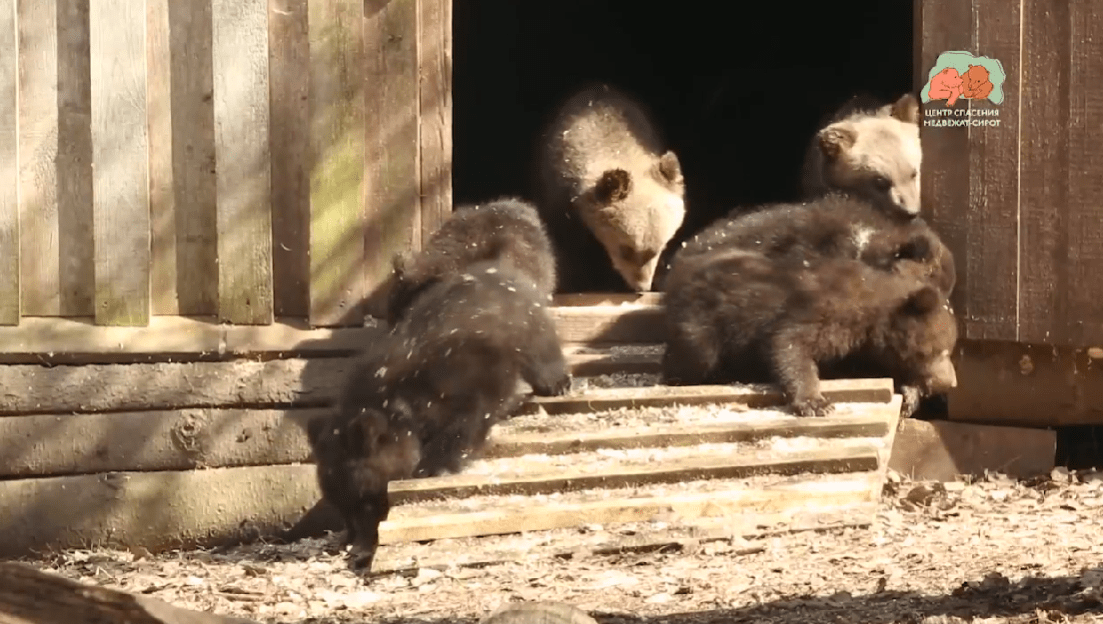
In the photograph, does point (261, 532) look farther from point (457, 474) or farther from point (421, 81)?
point (421, 81)

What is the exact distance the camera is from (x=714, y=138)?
39.4 feet

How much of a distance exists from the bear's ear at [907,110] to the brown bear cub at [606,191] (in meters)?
1.52

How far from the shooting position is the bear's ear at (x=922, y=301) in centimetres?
720

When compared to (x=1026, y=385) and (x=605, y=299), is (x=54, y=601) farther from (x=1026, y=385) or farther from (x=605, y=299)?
(x=1026, y=385)

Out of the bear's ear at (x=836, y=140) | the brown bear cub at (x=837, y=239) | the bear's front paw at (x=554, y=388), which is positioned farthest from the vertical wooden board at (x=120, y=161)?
the bear's ear at (x=836, y=140)

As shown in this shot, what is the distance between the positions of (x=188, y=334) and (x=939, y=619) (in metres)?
4.04

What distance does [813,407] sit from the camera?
6.85m

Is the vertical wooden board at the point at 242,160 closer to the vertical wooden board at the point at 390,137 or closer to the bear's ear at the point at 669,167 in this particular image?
the vertical wooden board at the point at 390,137

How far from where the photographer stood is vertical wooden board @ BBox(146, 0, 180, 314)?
705cm

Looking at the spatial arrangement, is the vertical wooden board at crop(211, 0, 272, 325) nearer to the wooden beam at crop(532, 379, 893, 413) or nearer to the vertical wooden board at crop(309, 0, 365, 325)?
the vertical wooden board at crop(309, 0, 365, 325)

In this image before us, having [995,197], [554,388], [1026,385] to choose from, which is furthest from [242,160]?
[1026,385]

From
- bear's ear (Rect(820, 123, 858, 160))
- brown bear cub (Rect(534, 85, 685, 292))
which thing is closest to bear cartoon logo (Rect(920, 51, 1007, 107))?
bear's ear (Rect(820, 123, 858, 160))

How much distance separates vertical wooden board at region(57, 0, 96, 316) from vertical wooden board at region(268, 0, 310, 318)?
2.84ft

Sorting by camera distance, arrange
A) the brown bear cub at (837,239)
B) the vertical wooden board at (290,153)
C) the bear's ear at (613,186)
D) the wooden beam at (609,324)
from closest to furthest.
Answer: the vertical wooden board at (290,153), the brown bear cub at (837,239), the wooden beam at (609,324), the bear's ear at (613,186)
